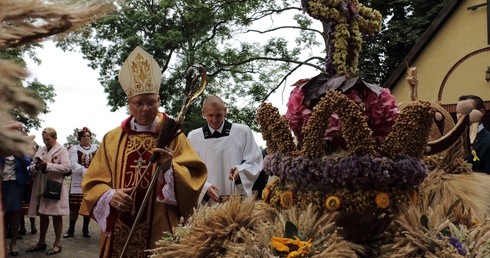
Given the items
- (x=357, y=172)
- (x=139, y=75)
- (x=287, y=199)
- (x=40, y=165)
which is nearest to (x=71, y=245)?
(x=40, y=165)

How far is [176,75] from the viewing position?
2031 cm

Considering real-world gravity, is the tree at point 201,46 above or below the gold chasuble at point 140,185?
above

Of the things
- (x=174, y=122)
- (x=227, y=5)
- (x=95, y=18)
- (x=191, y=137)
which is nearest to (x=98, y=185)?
(x=174, y=122)

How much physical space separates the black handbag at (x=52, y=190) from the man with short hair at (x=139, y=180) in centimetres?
417

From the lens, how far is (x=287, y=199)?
9.38 feet

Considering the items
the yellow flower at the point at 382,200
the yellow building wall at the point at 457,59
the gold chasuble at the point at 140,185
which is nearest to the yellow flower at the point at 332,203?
the yellow flower at the point at 382,200

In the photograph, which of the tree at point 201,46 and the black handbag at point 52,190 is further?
the tree at point 201,46

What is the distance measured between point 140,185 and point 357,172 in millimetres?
2280

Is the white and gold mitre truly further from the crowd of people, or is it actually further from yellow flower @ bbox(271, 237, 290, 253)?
yellow flower @ bbox(271, 237, 290, 253)

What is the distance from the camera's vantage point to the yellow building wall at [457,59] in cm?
1612

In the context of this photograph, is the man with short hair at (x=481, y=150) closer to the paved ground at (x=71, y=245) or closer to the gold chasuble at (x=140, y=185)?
the gold chasuble at (x=140, y=185)

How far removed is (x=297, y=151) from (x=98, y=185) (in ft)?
7.00

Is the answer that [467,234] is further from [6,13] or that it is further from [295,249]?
[6,13]

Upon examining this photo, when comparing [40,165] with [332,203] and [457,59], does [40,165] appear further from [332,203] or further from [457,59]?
[457,59]
